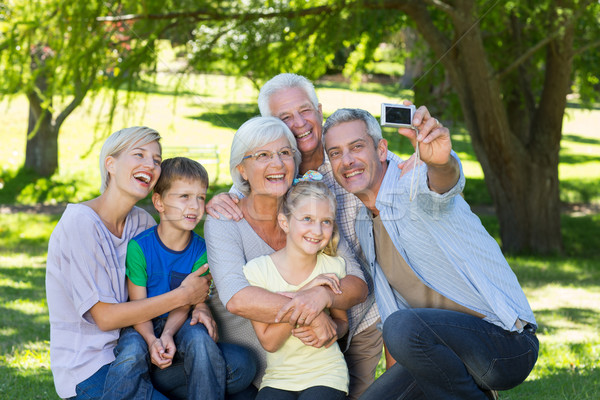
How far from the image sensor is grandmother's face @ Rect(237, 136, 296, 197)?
2879 millimetres

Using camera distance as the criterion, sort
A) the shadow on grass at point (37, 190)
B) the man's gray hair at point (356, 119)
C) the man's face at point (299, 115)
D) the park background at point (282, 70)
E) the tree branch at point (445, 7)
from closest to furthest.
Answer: the man's gray hair at point (356, 119), the man's face at point (299, 115), the park background at point (282, 70), the tree branch at point (445, 7), the shadow on grass at point (37, 190)

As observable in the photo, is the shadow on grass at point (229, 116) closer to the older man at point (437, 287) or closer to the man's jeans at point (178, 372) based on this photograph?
the older man at point (437, 287)

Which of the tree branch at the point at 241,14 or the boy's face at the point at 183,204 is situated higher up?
the tree branch at the point at 241,14

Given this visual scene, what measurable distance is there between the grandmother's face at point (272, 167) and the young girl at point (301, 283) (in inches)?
2.9

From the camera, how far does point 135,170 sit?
283cm

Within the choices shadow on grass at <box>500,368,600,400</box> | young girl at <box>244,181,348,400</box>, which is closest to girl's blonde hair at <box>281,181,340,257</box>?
young girl at <box>244,181,348,400</box>

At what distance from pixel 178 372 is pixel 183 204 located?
26.2 inches

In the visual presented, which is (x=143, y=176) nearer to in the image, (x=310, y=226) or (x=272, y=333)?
(x=310, y=226)

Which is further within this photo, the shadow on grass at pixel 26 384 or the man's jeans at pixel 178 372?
the shadow on grass at pixel 26 384

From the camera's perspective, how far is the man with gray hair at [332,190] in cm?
→ 313

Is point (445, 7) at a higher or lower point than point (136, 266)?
higher

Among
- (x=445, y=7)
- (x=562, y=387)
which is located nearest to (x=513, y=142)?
(x=445, y=7)

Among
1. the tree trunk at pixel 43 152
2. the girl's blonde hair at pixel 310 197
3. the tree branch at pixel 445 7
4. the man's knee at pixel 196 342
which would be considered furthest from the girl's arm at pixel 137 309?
the tree trunk at pixel 43 152

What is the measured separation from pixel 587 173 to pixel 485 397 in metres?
15.1
